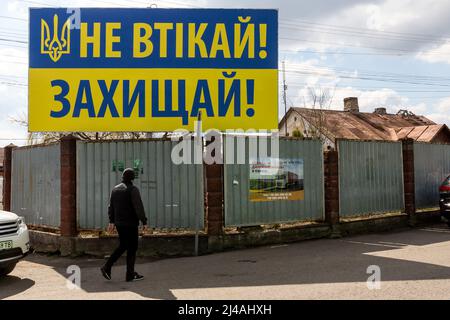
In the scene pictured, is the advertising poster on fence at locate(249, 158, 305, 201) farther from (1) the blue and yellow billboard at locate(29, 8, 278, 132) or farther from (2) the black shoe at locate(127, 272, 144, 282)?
(2) the black shoe at locate(127, 272, 144, 282)

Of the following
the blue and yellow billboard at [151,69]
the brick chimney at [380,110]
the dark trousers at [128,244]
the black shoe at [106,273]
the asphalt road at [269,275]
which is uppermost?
the brick chimney at [380,110]

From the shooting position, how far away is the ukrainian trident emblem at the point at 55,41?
1172cm

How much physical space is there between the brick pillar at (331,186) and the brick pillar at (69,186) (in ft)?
20.3

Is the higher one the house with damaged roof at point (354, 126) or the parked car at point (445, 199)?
the house with damaged roof at point (354, 126)

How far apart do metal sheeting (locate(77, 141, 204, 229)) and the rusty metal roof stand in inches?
1007

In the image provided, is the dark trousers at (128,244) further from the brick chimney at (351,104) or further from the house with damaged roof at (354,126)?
the brick chimney at (351,104)

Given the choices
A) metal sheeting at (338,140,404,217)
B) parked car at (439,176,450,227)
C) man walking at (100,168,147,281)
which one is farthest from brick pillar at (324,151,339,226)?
man walking at (100,168,147,281)

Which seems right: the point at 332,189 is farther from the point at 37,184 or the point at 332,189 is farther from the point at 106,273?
the point at 37,184

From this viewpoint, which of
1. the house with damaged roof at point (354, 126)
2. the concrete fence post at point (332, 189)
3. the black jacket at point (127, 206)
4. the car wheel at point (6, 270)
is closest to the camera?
the black jacket at point (127, 206)

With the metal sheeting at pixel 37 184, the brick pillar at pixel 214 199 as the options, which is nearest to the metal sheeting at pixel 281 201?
the brick pillar at pixel 214 199

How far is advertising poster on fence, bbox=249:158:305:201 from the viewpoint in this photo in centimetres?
1061

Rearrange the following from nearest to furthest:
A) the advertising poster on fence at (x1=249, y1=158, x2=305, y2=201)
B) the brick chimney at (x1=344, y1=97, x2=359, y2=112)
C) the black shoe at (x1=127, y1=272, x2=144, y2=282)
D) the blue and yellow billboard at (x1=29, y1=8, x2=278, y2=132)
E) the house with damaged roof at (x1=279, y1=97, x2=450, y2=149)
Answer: the black shoe at (x1=127, y1=272, x2=144, y2=282) → the advertising poster on fence at (x1=249, y1=158, x2=305, y2=201) → the blue and yellow billboard at (x1=29, y1=8, x2=278, y2=132) → the house with damaged roof at (x1=279, y1=97, x2=450, y2=149) → the brick chimney at (x1=344, y1=97, x2=359, y2=112)
